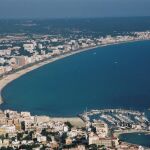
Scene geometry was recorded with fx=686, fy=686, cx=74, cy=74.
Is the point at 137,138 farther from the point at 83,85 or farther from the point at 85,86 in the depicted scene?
the point at 83,85

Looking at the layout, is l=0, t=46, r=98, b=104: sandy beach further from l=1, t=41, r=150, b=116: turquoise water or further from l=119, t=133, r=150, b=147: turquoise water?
l=119, t=133, r=150, b=147: turquoise water

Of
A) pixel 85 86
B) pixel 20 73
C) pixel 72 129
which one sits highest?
pixel 20 73

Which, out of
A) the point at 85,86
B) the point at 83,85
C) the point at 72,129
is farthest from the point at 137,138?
the point at 83,85

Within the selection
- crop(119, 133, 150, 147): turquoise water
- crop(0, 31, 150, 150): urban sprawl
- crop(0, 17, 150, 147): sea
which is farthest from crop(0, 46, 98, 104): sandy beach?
crop(119, 133, 150, 147): turquoise water

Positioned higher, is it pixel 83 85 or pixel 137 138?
pixel 83 85

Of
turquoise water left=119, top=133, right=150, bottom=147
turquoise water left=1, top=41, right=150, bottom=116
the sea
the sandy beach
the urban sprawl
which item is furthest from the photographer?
the sandy beach

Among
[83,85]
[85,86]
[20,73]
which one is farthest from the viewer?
[20,73]

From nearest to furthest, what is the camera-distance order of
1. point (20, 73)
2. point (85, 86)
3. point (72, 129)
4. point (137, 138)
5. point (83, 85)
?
point (137, 138) < point (72, 129) < point (85, 86) < point (83, 85) < point (20, 73)
